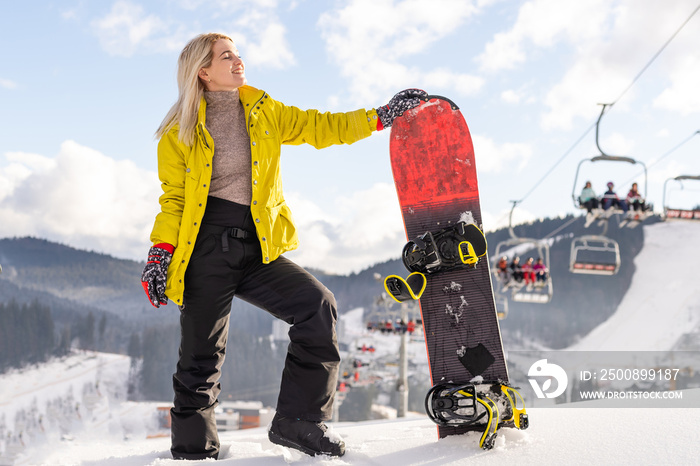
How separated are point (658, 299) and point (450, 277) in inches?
4685

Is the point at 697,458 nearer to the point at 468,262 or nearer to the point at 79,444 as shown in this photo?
the point at 468,262

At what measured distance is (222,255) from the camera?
2246mm

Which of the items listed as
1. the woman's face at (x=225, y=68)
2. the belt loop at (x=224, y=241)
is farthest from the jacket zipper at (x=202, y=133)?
the belt loop at (x=224, y=241)

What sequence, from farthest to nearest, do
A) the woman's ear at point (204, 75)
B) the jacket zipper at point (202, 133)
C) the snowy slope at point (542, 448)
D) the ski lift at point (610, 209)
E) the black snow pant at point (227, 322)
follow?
1. the ski lift at point (610, 209)
2. the woman's ear at point (204, 75)
3. the jacket zipper at point (202, 133)
4. the black snow pant at point (227, 322)
5. the snowy slope at point (542, 448)

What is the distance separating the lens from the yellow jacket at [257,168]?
225 cm

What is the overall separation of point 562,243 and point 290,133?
346 ft

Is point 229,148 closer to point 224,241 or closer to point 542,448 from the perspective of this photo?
point 224,241

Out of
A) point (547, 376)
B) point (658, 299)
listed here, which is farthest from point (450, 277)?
point (658, 299)

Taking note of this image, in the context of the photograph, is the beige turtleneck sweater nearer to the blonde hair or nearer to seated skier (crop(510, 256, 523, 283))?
the blonde hair

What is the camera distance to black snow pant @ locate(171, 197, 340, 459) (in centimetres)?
216

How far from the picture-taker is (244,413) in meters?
56.9

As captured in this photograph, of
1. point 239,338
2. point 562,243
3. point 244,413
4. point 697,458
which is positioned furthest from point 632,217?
point 562,243

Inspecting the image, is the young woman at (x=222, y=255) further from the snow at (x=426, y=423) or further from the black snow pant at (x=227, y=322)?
the snow at (x=426, y=423)

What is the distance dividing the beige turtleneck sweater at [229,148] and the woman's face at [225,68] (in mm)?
62
